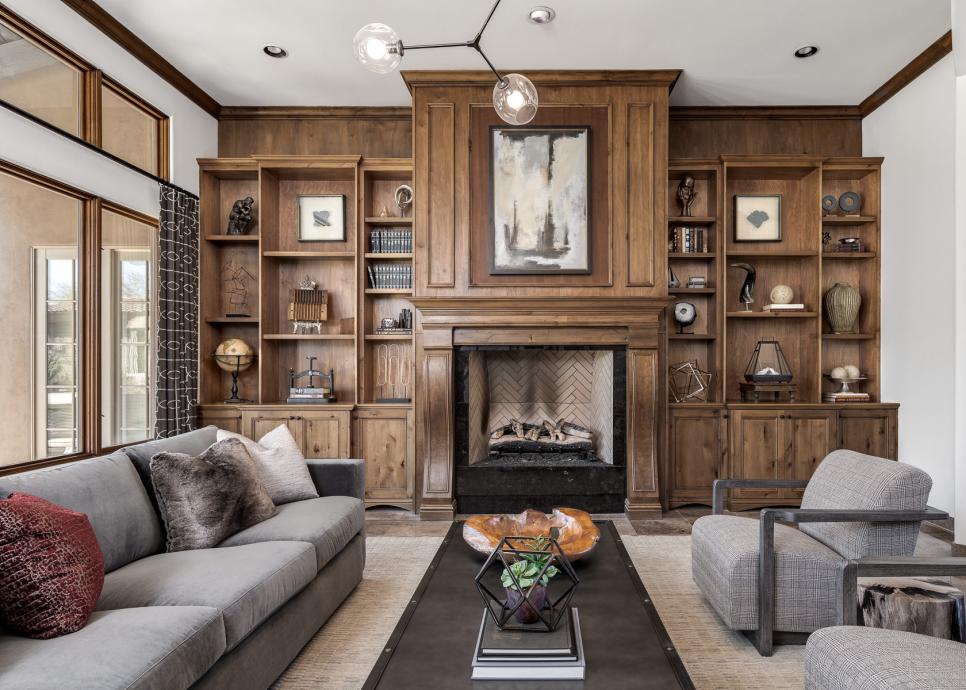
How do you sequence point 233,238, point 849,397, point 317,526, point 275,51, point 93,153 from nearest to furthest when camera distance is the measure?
point 317,526
point 93,153
point 275,51
point 849,397
point 233,238

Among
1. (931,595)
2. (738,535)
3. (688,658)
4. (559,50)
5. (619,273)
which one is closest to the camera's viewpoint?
(931,595)

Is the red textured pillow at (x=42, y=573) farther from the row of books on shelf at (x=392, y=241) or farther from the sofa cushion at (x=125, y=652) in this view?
→ the row of books on shelf at (x=392, y=241)

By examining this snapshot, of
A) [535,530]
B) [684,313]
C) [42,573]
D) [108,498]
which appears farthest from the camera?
[684,313]

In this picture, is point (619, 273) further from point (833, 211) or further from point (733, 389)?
point (833, 211)

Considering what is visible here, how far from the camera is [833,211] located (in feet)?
16.4

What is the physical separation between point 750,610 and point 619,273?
254cm

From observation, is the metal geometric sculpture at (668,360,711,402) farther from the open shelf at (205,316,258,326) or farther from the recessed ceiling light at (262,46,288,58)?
the recessed ceiling light at (262,46,288,58)

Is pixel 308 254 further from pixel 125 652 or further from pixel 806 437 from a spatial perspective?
pixel 806 437

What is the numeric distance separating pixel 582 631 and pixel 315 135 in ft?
15.2

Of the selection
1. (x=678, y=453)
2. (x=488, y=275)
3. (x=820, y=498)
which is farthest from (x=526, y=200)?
(x=820, y=498)

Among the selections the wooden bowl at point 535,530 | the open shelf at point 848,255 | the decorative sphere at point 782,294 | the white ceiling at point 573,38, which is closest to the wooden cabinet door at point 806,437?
the decorative sphere at point 782,294

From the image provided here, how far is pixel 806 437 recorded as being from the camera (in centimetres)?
449

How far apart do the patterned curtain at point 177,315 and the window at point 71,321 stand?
0.08m

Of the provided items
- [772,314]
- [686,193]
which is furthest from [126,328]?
[772,314]
